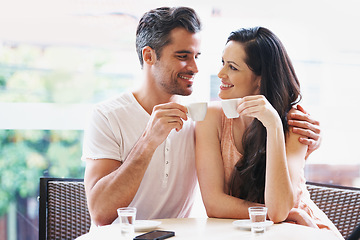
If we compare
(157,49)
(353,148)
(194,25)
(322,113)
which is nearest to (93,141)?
(157,49)

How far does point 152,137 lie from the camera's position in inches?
79.4

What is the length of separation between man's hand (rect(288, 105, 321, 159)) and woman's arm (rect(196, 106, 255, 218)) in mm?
340

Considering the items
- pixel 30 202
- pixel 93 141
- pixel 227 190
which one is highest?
pixel 93 141

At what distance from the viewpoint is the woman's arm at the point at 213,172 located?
200cm

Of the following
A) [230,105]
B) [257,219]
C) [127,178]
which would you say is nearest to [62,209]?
[127,178]

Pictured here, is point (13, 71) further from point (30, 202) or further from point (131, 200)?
point (131, 200)

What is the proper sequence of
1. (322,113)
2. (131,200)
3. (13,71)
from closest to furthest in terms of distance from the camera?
(131,200)
(13,71)
(322,113)

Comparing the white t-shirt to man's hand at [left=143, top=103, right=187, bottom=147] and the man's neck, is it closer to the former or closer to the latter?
the man's neck

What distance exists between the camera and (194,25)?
7.72 ft

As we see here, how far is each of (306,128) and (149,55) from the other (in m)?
0.85

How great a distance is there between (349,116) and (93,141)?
6.56 feet

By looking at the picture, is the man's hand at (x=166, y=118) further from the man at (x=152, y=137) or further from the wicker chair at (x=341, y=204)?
the wicker chair at (x=341, y=204)

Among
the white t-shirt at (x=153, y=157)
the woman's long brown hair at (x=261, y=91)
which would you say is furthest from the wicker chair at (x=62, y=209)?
the woman's long brown hair at (x=261, y=91)

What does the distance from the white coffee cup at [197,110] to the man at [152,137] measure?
0.03m
